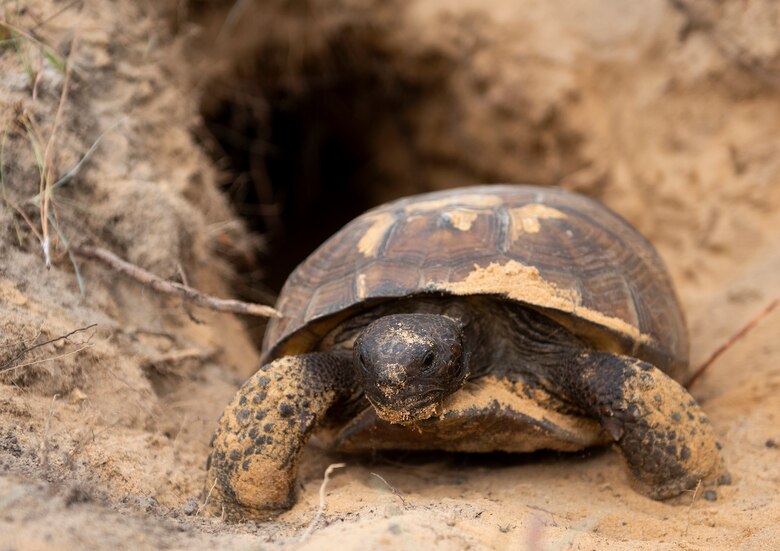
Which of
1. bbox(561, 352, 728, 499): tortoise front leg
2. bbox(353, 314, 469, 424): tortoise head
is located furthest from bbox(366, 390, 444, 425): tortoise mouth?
bbox(561, 352, 728, 499): tortoise front leg

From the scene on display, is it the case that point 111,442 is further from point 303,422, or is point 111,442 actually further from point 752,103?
point 752,103

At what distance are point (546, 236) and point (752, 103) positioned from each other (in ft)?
9.48

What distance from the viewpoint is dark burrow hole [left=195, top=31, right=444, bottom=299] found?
6.75m

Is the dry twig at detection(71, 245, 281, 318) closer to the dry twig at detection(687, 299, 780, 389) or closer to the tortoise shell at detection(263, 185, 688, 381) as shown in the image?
the tortoise shell at detection(263, 185, 688, 381)

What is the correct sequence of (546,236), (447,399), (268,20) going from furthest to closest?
(268,20) → (546,236) → (447,399)

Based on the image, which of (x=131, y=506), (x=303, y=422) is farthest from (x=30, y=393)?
(x=303, y=422)

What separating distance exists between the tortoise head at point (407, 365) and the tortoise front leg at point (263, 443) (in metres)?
0.28

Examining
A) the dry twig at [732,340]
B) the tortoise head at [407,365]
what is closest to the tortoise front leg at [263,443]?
the tortoise head at [407,365]

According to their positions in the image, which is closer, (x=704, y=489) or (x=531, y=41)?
(x=704, y=489)

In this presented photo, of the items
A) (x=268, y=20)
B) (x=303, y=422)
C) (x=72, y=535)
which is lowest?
(x=303, y=422)

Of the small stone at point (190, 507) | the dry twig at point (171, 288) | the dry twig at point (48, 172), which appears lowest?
the small stone at point (190, 507)

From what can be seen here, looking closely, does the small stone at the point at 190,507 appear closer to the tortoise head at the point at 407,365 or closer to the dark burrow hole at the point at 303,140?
the tortoise head at the point at 407,365

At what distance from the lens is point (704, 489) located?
3125 millimetres

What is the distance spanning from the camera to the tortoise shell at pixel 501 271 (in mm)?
Result: 3199
